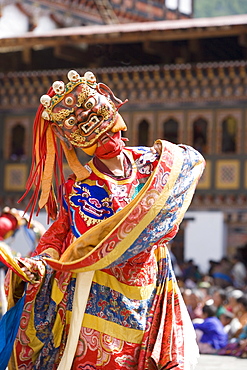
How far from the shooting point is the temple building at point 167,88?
1862 cm

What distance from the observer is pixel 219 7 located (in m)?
58.1

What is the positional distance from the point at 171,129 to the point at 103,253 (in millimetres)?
14519

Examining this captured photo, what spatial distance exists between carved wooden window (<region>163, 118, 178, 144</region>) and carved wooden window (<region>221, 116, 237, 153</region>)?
37.0 inches

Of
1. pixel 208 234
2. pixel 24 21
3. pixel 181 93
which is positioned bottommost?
pixel 208 234

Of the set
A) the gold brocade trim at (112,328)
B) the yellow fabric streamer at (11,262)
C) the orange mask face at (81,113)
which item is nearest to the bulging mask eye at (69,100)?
the orange mask face at (81,113)

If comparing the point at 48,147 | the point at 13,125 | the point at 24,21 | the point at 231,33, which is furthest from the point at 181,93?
the point at 48,147

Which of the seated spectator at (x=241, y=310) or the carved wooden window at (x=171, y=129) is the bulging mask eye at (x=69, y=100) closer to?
the seated spectator at (x=241, y=310)

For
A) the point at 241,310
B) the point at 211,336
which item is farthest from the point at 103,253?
the point at 241,310

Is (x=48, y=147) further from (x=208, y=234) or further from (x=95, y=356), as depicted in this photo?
(x=208, y=234)

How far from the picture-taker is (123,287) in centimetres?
494

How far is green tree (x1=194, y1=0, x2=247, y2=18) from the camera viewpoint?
57031mm

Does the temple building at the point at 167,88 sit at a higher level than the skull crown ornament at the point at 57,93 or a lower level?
higher

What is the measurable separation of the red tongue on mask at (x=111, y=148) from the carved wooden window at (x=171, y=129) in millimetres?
14101

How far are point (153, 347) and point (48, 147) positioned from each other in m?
1.19
